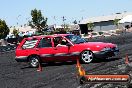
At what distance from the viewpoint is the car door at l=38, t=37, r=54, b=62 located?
19.0m

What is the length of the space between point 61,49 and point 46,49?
2.84 feet

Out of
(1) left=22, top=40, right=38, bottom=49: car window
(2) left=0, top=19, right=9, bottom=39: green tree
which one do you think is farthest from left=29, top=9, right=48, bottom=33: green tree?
(1) left=22, top=40, right=38, bottom=49: car window

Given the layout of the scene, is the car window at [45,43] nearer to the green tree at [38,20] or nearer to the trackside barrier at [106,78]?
the trackside barrier at [106,78]

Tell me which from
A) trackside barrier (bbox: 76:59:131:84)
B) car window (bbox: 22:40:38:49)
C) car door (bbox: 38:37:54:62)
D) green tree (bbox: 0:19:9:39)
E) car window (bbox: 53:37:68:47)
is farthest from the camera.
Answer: green tree (bbox: 0:19:9:39)

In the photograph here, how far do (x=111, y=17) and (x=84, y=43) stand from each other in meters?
115

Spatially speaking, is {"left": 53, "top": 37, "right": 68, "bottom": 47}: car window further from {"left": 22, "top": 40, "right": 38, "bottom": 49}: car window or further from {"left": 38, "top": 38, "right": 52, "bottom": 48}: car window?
{"left": 22, "top": 40, "right": 38, "bottom": 49}: car window

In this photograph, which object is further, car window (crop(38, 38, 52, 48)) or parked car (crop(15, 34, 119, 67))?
car window (crop(38, 38, 52, 48))

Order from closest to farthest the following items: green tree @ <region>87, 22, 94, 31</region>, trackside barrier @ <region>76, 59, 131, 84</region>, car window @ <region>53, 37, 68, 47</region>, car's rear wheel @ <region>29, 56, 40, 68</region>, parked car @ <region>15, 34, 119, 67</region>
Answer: trackside barrier @ <region>76, 59, 131, 84</region>, parked car @ <region>15, 34, 119, 67</region>, car window @ <region>53, 37, 68, 47</region>, car's rear wheel @ <region>29, 56, 40, 68</region>, green tree @ <region>87, 22, 94, 31</region>

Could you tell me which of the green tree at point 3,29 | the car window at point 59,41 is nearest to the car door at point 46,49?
the car window at point 59,41

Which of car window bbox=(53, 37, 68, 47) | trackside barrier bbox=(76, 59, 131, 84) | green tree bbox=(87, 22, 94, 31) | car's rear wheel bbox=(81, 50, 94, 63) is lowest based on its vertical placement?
green tree bbox=(87, 22, 94, 31)

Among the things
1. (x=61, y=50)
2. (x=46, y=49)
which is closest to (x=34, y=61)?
(x=46, y=49)

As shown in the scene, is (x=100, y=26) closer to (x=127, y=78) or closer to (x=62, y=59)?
(x=62, y=59)

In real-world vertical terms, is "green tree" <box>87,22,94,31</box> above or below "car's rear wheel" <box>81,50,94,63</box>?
below

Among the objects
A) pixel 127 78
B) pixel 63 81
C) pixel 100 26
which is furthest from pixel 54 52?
pixel 100 26
